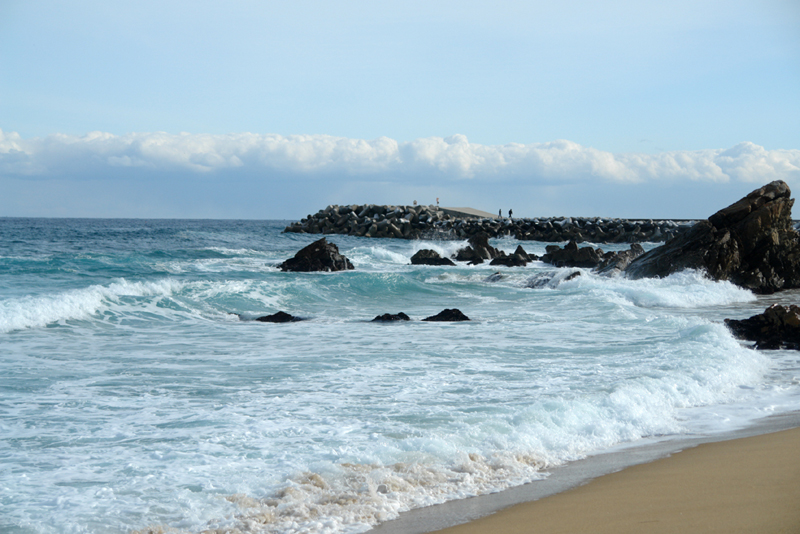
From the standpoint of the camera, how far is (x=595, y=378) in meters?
6.64

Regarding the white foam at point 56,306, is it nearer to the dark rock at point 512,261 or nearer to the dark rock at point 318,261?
the dark rock at point 318,261

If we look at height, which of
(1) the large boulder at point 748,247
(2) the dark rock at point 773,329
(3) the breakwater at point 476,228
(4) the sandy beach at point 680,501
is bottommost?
(4) the sandy beach at point 680,501

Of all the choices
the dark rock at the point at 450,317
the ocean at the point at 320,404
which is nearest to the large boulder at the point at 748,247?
the ocean at the point at 320,404

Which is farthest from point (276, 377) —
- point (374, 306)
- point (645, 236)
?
point (645, 236)

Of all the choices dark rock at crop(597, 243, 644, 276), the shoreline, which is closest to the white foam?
the shoreline

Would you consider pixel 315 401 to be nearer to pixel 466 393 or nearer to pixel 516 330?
pixel 466 393

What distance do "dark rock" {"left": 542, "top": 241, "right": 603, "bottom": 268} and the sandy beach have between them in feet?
65.5

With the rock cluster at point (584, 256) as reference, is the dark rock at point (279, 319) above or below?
below

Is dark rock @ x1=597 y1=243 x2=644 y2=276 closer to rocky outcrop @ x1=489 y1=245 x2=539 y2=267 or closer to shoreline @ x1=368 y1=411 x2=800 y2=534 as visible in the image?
rocky outcrop @ x1=489 y1=245 x2=539 y2=267

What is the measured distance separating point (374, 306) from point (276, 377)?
811cm

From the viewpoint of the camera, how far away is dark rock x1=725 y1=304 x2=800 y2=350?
8.63 metres

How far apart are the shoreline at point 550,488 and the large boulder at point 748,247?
1258 centimetres

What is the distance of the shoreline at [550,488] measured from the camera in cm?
330

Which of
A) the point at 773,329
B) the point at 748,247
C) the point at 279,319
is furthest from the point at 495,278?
the point at 773,329
